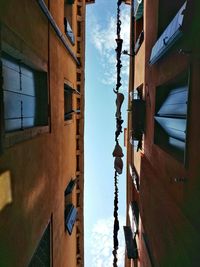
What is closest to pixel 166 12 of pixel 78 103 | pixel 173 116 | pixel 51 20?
pixel 173 116

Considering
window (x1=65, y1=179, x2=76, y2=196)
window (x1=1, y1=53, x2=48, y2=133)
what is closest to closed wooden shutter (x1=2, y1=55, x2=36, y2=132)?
window (x1=1, y1=53, x2=48, y2=133)

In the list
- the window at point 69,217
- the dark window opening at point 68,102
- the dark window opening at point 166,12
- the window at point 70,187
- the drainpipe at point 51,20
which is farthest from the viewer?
the dark window opening at point 68,102

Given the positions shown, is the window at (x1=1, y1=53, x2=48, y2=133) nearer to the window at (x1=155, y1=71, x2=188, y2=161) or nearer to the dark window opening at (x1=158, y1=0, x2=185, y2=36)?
the window at (x1=155, y1=71, x2=188, y2=161)

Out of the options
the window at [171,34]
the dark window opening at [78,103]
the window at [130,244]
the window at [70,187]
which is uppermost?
the window at [171,34]

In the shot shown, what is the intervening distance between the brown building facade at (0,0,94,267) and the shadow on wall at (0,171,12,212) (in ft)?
0.05

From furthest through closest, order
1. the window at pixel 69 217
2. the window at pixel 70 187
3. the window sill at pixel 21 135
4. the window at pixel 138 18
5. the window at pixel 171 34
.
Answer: the window at pixel 70 187
the window at pixel 69 217
the window at pixel 138 18
the window at pixel 171 34
the window sill at pixel 21 135

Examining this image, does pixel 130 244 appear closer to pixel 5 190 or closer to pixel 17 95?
pixel 5 190

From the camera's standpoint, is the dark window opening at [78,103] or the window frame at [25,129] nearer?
the window frame at [25,129]

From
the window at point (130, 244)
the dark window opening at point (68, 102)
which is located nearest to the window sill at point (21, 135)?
the dark window opening at point (68, 102)

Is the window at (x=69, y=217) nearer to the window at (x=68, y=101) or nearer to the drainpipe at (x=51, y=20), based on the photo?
the window at (x=68, y=101)

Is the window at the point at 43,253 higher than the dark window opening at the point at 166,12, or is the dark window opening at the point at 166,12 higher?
the dark window opening at the point at 166,12

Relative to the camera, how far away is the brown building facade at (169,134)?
4.58 metres

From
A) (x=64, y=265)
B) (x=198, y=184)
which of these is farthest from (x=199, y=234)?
(x=64, y=265)

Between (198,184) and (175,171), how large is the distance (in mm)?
1470
